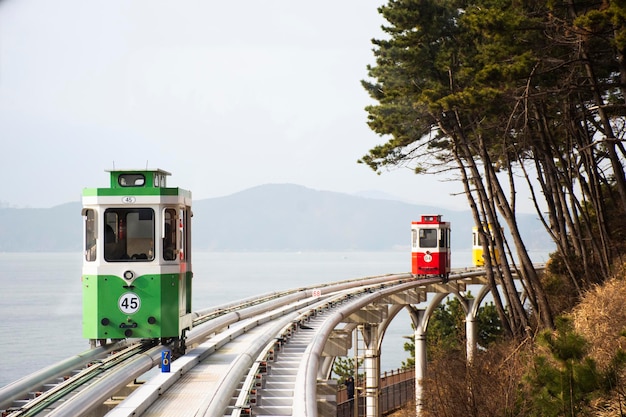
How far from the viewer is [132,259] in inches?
576

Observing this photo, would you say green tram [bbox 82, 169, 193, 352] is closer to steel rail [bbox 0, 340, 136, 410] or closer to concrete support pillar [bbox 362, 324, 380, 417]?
steel rail [bbox 0, 340, 136, 410]

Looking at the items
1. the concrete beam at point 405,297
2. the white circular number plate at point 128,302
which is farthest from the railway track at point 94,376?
the concrete beam at point 405,297

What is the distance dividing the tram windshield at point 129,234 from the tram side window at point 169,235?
0.70ft

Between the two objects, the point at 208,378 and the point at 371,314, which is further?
the point at 371,314

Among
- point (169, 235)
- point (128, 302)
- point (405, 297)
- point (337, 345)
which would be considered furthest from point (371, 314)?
point (128, 302)

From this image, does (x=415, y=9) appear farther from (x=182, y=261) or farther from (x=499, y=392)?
(x=182, y=261)

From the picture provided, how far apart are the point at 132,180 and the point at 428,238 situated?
25017mm

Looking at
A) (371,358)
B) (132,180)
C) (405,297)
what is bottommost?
(371,358)

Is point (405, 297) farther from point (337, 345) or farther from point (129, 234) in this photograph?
point (129, 234)

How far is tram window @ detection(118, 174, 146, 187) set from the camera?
48.5ft

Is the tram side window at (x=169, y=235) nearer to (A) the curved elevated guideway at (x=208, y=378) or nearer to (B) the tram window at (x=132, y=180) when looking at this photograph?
(B) the tram window at (x=132, y=180)

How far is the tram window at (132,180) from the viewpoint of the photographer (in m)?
14.8

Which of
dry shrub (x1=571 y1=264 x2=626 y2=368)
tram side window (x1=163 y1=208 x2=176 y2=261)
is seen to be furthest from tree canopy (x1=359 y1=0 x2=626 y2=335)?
tram side window (x1=163 y1=208 x2=176 y2=261)

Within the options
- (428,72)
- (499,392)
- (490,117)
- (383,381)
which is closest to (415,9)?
(428,72)
